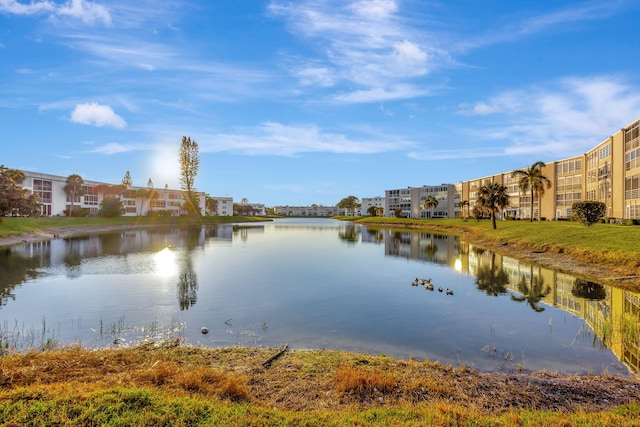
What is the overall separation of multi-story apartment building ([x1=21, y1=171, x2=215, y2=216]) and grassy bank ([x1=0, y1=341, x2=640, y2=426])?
316 feet

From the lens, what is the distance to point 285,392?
9742 millimetres

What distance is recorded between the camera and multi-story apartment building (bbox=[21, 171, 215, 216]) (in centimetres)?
10556

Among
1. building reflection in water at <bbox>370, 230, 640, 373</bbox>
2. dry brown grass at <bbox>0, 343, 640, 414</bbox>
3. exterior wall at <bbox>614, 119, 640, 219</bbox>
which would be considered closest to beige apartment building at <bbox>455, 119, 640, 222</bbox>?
exterior wall at <bbox>614, 119, 640, 219</bbox>

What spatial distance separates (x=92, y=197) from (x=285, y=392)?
144499 mm

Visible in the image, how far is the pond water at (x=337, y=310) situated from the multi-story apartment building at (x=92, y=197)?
7950 centimetres

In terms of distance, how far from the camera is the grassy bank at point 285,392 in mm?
7555

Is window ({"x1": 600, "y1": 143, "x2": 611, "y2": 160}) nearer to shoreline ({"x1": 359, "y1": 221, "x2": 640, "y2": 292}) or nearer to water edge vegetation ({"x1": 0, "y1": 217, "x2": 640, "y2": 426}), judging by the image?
shoreline ({"x1": 359, "y1": 221, "x2": 640, "y2": 292})

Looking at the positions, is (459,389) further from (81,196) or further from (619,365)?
(81,196)

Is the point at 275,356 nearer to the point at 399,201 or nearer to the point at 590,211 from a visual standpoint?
the point at 590,211

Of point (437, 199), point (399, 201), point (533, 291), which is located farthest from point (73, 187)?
point (399, 201)

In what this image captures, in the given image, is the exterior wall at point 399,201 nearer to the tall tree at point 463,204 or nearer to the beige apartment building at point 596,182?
the tall tree at point 463,204

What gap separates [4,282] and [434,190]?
520 feet

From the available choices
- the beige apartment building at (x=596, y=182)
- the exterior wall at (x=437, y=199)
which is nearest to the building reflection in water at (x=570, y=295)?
the beige apartment building at (x=596, y=182)

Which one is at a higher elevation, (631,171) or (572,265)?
(631,171)
